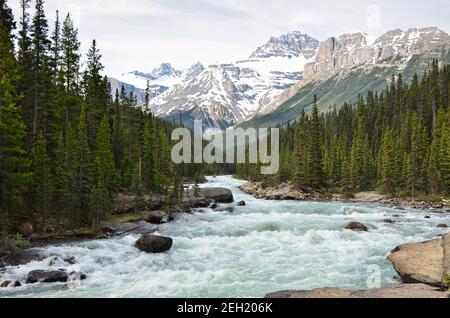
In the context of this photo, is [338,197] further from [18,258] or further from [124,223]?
[18,258]

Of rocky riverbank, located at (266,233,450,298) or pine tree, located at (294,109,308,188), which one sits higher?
pine tree, located at (294,109,308,188)

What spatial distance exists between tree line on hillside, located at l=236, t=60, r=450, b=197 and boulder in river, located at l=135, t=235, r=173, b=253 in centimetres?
5573

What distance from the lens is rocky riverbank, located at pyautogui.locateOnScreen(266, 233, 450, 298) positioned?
555 inches

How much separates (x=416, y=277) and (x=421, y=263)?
5.87ft

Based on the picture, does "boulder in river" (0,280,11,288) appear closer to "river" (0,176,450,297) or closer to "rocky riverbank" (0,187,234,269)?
"river" (0,176,450,297)

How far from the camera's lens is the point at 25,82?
3638 cm

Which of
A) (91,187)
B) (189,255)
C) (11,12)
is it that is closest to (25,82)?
(11,12)

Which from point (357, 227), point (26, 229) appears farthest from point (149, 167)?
point (357, 227)

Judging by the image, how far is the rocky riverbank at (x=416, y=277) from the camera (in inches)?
555

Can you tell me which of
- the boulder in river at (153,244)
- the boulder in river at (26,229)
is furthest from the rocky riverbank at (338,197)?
the boulder in river at (26,229)

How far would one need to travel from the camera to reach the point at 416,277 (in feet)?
60.8

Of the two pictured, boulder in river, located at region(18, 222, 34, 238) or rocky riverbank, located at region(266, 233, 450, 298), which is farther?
boulder in river, located at region(18, 222, 34, 238)

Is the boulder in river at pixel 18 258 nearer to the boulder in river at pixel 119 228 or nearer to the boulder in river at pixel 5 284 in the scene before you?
the boulder in river at pixel 5 284

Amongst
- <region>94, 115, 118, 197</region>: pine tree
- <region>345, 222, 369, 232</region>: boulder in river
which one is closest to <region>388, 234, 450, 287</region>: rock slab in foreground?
<region>345, 222, 369, 232</region>: boulder in river
